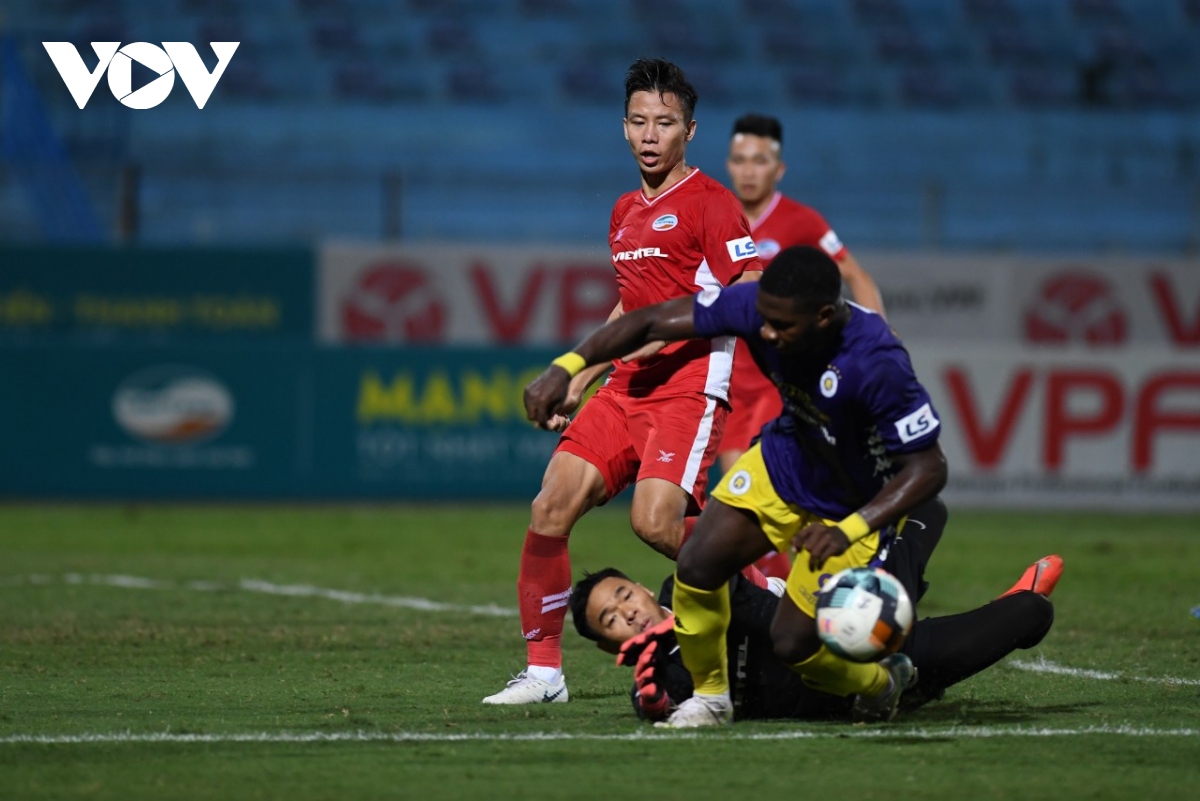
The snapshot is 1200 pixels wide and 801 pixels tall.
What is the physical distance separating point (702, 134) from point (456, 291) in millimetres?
5542

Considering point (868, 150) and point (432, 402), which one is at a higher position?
point (868, 150)

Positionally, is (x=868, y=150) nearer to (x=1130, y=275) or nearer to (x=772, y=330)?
(x=1130, y=275)

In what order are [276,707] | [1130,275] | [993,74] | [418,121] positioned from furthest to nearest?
1. [993,74]
2. [418,121]
3. [1130,275]
4. [276,707]

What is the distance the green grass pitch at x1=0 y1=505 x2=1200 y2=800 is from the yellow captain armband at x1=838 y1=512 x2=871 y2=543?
666 millimetres

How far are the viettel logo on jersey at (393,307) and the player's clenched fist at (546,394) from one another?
13.5 metres

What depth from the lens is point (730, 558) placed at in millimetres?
5621

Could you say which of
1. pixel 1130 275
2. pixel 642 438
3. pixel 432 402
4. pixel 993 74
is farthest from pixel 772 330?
pixel 993 74

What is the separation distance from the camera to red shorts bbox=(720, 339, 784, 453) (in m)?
9.34

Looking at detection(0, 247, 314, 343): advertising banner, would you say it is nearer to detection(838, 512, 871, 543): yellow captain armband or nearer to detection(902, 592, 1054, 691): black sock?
detection(902, 592, 1054, 691): black sock

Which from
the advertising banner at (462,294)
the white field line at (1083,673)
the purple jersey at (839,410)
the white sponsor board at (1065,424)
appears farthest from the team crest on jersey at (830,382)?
the advertising banner at (462,294)

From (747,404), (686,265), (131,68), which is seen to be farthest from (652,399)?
(131,68)

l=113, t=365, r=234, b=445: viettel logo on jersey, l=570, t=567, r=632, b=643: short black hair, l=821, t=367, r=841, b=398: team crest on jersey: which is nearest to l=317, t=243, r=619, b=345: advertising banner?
l=113, t=365, r=234, b=445: viettel logo on jersey

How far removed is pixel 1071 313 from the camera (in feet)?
66.1

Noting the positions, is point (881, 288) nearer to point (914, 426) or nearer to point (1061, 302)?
point (1061, 302)
